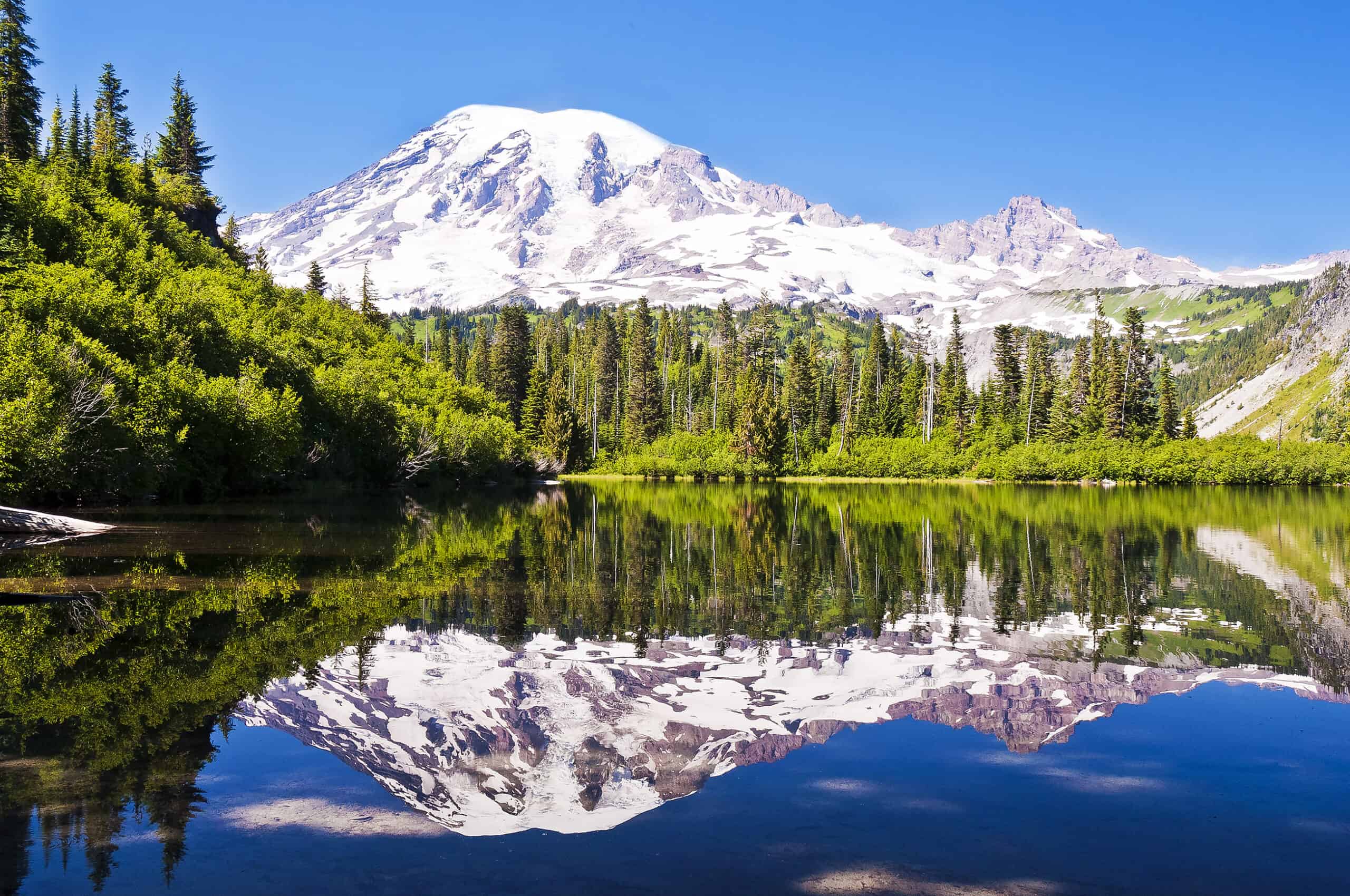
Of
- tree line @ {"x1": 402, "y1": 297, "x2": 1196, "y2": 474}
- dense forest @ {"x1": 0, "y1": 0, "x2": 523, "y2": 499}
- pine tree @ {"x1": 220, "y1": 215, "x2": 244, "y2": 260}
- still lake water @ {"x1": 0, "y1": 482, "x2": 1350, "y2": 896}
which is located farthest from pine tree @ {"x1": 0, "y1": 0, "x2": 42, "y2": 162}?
still lake water @ {"x1": 0, "y1": 482, "x2": 1350, "y2": 896}

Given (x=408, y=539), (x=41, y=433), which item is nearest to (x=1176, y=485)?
(x=408, y=539)

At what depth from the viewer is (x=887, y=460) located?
135500mm

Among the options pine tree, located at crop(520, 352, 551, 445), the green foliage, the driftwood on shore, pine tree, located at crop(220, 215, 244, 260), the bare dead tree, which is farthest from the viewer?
pine tree, located at crop(520, 352, 551, 445)

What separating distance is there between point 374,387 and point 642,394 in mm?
74604

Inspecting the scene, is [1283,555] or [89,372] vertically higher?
[89,372]

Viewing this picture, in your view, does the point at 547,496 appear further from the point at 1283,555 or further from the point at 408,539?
the point at 1283,555

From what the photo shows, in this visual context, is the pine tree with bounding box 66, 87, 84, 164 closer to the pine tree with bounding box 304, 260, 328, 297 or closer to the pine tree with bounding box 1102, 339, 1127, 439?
the pine tree with bounding box 304, 260, 328, 297

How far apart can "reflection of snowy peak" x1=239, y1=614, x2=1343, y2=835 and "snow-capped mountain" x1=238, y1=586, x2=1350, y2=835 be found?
0.11 feet

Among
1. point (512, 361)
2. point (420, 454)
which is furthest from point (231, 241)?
point (420, 454)

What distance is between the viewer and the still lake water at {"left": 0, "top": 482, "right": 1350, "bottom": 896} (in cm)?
855

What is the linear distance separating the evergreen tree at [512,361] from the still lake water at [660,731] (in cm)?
11483

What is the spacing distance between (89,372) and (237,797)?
1483 inches

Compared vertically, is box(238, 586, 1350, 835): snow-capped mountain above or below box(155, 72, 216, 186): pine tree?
below

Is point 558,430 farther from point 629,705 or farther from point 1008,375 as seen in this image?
point 629,705
